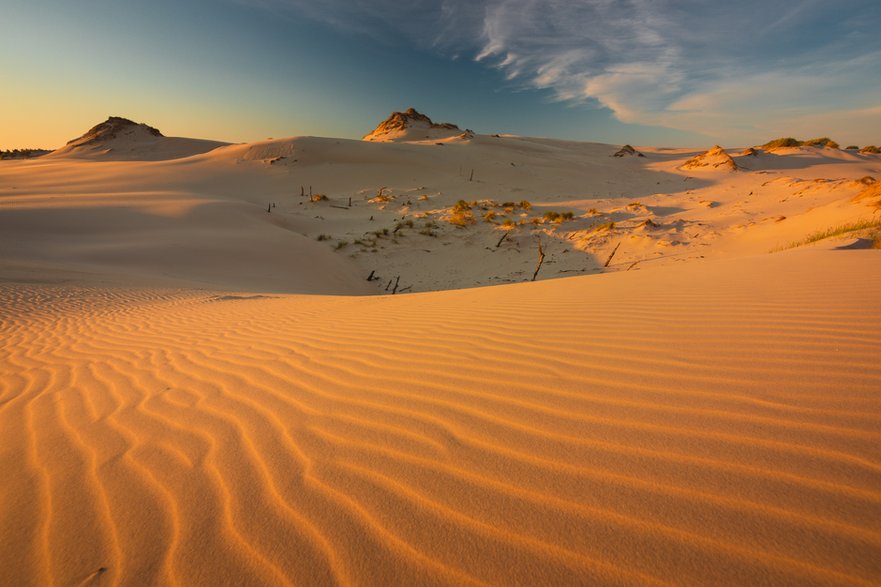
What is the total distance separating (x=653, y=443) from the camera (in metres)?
1.48

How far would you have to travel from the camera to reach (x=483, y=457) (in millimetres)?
1521

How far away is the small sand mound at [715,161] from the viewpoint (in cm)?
2406

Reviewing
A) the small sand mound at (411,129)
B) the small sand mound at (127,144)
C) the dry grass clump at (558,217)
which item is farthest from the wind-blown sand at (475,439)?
the small sand mound at (127,144)

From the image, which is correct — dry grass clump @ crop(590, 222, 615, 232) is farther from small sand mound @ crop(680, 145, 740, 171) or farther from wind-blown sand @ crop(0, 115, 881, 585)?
small sand mound @ crop(680, 145, 740, 171)

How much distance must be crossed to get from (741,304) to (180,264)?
11.9 meters

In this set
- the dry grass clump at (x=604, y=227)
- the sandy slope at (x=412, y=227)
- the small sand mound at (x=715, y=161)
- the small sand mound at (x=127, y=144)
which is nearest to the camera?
the sandy slope at (x=412, y=227)

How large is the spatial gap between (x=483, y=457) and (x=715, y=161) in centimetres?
3064

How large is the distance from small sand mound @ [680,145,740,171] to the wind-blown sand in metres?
24.5

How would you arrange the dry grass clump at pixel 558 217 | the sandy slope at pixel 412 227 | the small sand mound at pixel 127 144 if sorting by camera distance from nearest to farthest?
the sandy slope at pixel 412 227, the dry grass clump at pixel 558 217, the small sand mound at pixel 127 144

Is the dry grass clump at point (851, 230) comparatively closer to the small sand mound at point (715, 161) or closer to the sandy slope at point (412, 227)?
the sandy slope at point (412, 227)

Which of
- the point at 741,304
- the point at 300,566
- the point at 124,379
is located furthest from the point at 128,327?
the point at 741,304

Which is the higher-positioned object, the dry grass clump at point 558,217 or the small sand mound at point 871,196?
the small sand mound at point 871,196

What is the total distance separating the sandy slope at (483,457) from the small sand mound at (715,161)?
26447mm

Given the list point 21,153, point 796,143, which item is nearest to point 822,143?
point 796,143
